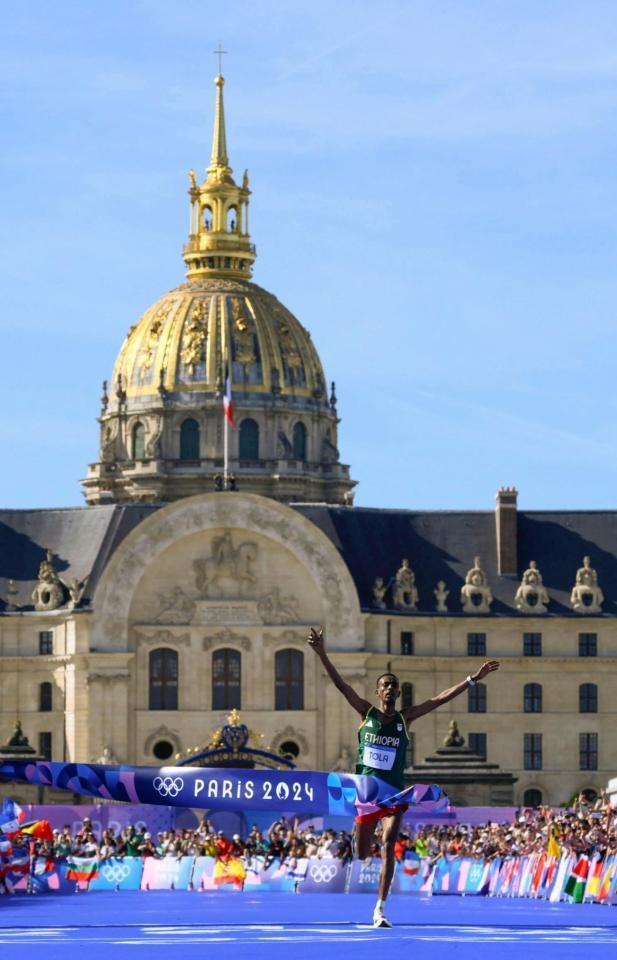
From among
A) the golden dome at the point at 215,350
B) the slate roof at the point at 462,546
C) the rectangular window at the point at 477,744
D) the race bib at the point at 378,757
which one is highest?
the golden dome at the point at 215,350

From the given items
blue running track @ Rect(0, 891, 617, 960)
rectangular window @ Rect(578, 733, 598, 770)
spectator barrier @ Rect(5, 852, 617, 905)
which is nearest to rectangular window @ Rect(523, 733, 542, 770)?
rectangular window @ Rect(578, 733, 598, 770)

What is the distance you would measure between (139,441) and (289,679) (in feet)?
133

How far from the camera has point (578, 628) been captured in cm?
10562

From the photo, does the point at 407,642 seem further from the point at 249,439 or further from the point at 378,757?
the point at 378,757

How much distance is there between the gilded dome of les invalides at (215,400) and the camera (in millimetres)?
137875

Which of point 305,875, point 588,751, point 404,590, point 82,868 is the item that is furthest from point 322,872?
point 404,590

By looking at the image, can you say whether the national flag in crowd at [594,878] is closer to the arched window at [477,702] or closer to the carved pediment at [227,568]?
the carved pediment at [227,568]

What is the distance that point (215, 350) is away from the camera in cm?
14288

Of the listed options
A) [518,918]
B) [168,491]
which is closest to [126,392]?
[168,491]

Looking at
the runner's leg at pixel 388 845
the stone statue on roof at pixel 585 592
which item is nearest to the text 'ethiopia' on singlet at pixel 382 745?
the runner's leg at pixel 388 845

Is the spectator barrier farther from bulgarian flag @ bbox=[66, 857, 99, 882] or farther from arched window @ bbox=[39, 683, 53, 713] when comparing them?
arched window @ bbox=[39, 683, 53, 713]

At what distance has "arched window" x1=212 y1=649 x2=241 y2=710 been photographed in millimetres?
102312

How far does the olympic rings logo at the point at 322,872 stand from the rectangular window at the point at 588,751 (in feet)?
179

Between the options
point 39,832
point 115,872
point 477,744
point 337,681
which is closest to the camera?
point 337,681
